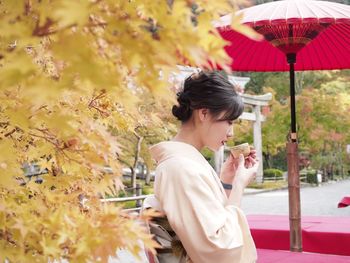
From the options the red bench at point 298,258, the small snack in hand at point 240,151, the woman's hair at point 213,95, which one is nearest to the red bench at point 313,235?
the red bench at point 298,258

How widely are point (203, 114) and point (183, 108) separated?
86mm

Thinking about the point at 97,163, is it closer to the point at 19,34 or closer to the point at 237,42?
the point at 19,34

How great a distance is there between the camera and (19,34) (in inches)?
32.8

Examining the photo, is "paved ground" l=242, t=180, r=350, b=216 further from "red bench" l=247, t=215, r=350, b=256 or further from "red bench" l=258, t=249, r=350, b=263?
"red bench" l=258, t=249, r=350, b=263

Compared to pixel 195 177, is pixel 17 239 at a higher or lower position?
lower

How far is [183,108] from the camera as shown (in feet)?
6.01

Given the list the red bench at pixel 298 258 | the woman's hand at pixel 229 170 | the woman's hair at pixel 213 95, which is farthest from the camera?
the red bench at pixel 298 258

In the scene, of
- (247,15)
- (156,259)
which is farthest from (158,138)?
(156,259)

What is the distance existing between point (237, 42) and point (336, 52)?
75 cm

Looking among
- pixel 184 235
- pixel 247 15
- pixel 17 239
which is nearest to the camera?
pixel 17 239

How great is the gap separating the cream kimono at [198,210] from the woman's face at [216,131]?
3.6 inches

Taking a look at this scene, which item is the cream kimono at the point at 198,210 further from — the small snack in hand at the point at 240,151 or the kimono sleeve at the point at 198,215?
the small snack in hand at the point at 240,151

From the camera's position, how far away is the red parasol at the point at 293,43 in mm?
2740

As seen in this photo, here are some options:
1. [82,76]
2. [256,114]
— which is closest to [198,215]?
[82,76]
